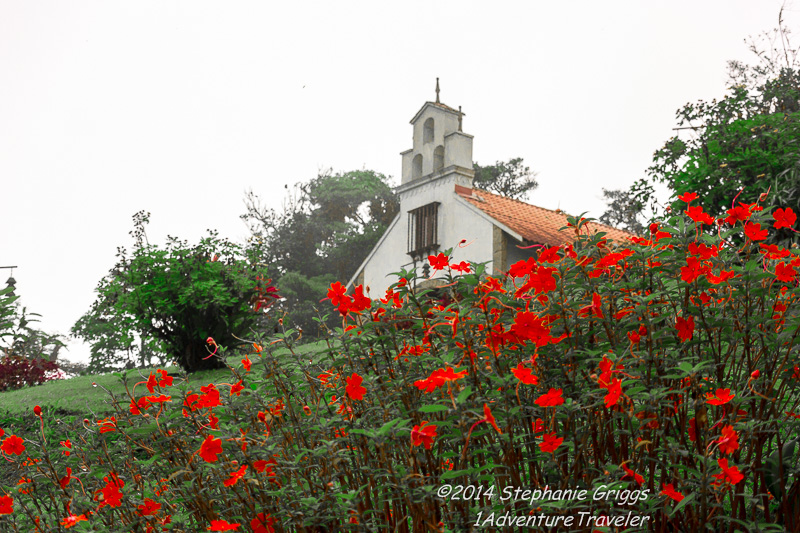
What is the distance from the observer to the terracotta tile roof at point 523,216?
44.2 ft

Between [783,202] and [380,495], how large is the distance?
7158mm

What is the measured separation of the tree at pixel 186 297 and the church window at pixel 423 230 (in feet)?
18.3

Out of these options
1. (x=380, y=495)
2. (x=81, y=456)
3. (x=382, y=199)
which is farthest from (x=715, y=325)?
(x=382, y=199)

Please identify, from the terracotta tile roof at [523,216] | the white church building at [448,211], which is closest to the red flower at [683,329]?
the terracotta tile roof at [523,216]

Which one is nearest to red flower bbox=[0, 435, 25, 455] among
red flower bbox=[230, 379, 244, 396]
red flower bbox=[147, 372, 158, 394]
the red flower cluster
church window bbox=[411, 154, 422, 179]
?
red flower bbox=[147, 372, 158, 394]

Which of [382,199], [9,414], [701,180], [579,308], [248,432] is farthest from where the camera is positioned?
[382,199]

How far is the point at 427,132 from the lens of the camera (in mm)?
15633

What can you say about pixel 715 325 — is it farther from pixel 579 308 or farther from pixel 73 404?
pixel 73 404

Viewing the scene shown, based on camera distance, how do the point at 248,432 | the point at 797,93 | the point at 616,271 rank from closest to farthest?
the point at 616,271 < the point at 248,432 < the point at 797,93

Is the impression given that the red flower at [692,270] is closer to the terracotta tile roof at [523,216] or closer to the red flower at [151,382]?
the red flower at [151,382]

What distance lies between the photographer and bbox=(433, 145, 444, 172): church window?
51.0ft

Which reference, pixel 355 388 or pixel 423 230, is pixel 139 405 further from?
pixel 423 230

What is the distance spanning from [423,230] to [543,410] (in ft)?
44.6

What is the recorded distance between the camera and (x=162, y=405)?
2.38 metres
